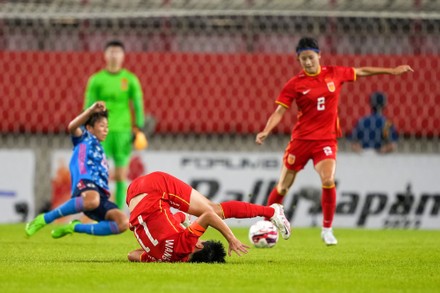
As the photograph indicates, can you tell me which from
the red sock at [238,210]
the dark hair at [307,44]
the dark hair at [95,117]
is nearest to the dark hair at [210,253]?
the red sock at [238,210]

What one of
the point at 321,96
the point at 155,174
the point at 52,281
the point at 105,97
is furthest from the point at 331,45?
the point at 52,281

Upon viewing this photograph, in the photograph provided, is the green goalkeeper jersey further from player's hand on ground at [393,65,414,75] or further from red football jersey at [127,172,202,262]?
red football jersey at [127,172,202,262]

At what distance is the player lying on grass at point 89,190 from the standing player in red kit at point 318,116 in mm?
1612

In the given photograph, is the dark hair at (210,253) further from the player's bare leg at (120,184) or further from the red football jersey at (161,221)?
the player's bare leg at (120,184)

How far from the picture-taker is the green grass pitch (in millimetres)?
6039

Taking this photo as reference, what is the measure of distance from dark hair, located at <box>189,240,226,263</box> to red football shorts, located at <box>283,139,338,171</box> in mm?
2699

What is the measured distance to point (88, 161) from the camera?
31.2ft

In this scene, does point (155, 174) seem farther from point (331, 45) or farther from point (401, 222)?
point (331, 45)

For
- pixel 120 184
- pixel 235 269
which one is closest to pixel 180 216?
pixel 235 269

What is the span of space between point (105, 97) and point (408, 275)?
21.7ft

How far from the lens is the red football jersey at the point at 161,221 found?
727cm

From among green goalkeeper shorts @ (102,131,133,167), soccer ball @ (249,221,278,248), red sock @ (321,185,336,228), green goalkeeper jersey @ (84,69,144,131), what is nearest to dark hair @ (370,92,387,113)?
green goalkeeper jersey @ (84,69,144,131)

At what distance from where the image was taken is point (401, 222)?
13.3 metres

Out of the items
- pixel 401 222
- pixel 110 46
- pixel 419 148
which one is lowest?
pixel 401 222
